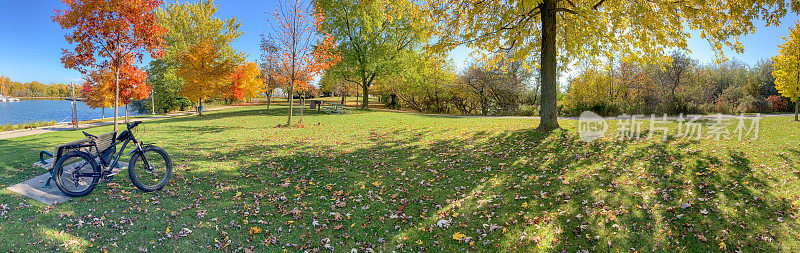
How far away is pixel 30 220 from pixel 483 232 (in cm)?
592

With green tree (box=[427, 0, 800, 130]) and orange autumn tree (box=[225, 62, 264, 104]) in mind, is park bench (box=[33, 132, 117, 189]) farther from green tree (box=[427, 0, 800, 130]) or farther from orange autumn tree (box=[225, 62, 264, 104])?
orange autumn tree (box=[225, 62, 264, 104])

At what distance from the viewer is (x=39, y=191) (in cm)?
517

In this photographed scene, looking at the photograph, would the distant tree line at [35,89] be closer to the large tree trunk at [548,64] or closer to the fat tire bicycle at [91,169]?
the fat tire bicycle at [91,169]

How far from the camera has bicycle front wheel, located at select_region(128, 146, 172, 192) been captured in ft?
18.0

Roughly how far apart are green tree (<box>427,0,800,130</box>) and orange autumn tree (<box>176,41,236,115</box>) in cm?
1973

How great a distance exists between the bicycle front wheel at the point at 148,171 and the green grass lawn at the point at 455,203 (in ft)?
0.64

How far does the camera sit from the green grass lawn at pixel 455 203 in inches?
164

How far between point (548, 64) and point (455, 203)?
21.8ft

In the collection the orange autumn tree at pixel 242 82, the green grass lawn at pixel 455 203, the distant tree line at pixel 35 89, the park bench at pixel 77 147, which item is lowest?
the green grass lawn at pixel 455 203

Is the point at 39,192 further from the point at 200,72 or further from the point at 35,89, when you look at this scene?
the point at 35,89

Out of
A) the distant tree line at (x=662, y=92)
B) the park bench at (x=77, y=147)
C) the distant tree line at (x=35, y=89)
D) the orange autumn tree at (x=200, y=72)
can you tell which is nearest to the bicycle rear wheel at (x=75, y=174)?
the park bench at (x=77, y=147)

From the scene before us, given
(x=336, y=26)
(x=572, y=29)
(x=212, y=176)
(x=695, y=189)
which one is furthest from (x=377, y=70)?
(x=695, y=189)

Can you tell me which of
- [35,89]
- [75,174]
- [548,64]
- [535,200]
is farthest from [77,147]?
[35,89]

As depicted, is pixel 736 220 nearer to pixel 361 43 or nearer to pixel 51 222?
pixel 51 222
